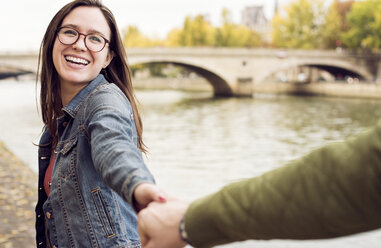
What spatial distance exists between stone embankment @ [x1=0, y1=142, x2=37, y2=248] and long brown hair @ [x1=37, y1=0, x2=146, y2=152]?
7.65 feet

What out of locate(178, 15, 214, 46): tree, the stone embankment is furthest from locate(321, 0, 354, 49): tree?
the stone embankment

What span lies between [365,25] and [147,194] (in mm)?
39753

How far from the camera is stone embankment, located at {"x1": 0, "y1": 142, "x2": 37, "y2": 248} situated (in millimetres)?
3984

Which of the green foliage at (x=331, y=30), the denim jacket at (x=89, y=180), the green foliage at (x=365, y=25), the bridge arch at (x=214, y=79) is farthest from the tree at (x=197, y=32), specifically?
the denim jacket at (x=89, y=180)

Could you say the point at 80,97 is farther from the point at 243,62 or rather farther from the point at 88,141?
the point at 243,62

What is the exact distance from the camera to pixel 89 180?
1.42m

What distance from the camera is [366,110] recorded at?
854 inches

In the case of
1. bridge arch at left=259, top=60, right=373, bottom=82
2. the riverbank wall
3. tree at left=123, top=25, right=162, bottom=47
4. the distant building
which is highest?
the distant building

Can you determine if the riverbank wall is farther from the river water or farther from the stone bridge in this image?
the river water

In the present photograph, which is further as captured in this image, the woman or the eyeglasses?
the eyeglasses

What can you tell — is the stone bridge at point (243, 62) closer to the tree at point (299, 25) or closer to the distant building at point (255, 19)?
the tree at point (299, 25)

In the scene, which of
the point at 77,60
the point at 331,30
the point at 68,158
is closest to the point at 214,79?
the point at 331,30

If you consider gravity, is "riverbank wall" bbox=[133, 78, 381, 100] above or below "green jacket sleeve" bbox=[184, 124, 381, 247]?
below

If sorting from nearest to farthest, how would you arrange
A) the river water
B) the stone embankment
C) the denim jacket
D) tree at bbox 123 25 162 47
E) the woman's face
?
the denim jacket
the woman's face
the stone embankment
the river water
tree at bbox 123 25 162 47
